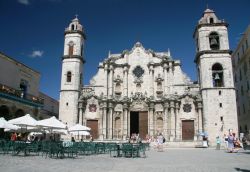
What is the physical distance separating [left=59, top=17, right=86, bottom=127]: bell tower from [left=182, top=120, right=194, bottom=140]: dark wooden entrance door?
14197 mm

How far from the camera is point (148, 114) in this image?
35875mm

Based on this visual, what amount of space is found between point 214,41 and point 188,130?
1219 cm

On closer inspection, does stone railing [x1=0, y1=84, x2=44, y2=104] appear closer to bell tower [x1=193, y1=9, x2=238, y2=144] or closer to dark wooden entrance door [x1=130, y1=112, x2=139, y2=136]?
dark wooden entrance door [x1=130, y1=112, x2=139, y2=136]

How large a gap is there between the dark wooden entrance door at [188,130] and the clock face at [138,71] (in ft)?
29.4

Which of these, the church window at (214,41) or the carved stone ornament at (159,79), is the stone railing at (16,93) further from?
the church window at (214,41)

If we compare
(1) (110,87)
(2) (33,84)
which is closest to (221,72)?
(1) (110,87)

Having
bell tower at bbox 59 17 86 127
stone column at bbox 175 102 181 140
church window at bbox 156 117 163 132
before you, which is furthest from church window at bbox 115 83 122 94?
stone column at bbox 175 102 181 140

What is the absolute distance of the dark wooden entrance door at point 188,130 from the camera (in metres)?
34.2

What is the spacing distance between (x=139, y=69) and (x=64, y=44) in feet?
37.2

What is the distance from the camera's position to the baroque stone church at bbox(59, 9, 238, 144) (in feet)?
110

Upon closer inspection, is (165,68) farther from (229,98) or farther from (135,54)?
(229,98)

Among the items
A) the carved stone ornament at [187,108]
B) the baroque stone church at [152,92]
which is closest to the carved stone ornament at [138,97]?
the baroque stone church at [152,92]

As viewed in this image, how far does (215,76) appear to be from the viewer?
3344 cm

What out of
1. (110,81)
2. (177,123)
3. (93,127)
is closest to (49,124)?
(93,127)
